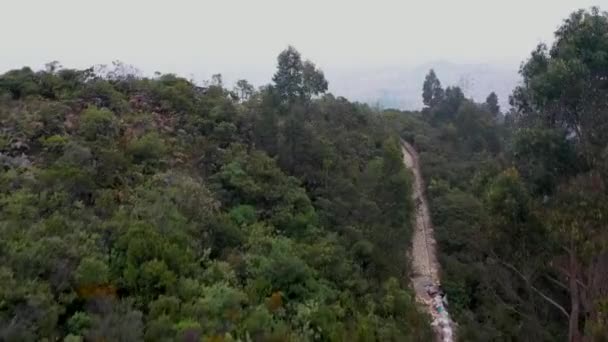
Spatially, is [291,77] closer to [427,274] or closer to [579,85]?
[427,274]

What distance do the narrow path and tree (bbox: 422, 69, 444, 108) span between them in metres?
24.6

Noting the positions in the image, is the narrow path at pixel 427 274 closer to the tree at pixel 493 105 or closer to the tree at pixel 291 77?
the tree at pixel 291 77

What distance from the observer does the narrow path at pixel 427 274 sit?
553 inches

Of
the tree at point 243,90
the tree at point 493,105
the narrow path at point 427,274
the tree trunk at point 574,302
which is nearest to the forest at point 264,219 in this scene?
the tree trunk at point 574,302

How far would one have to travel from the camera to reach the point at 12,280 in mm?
7984

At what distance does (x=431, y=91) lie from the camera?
162 ft

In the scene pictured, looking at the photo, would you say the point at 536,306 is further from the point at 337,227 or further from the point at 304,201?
the point at 304,201

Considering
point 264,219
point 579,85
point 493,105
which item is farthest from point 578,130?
point 493,105

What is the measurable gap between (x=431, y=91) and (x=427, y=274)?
113ft

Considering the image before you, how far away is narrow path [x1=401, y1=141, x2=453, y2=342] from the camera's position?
553 inches

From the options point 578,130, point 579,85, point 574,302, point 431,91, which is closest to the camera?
point 574,302

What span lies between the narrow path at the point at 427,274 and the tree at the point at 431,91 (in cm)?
2455

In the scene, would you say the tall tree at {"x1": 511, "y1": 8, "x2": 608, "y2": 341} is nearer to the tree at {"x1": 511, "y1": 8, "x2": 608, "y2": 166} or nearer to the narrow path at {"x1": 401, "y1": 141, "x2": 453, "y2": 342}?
the tree at {"x1": 511, "y1": 8, "x2": 608, "y2": 166}

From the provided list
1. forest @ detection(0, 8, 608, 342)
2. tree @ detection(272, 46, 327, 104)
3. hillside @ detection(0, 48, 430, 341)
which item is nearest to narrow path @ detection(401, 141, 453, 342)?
forest @ detection(0, 8, 608, 342)
